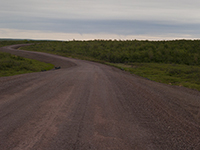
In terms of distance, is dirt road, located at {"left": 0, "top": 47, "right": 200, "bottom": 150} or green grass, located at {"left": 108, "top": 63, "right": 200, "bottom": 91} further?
green grass, located at {"left": 108, "top": 63, "right": 200, "bottom": 91}

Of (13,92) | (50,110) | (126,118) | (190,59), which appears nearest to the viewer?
(126,118)

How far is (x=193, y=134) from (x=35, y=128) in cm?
410

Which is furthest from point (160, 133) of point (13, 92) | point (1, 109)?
point (13, 92)

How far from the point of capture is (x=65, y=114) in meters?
5.75

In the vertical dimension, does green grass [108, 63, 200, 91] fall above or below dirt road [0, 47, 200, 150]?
below

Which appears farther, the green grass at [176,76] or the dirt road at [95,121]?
the green grass at [176,76]

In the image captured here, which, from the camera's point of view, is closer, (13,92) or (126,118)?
(126,118)

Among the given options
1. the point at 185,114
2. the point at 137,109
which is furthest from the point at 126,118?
the point at 185,114

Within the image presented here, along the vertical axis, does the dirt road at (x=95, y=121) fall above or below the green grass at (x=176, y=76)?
above

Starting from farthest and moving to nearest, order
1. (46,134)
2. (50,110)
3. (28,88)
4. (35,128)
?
(28,88) < (50,110) < (35,128) < (46,134)

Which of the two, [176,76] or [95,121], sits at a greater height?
[95,121]

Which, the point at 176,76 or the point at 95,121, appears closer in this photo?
the point at 95,121

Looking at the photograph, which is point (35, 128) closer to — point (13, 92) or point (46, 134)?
point (46, 134)

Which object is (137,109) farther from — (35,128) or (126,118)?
(35,128)
